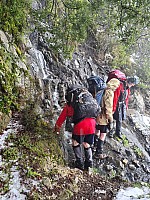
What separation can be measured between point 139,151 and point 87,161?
3.76 m

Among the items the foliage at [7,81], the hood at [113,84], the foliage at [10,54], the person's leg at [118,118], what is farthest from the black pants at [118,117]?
the foliage at [7,81]

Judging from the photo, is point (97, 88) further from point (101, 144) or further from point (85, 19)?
point (85, 19)

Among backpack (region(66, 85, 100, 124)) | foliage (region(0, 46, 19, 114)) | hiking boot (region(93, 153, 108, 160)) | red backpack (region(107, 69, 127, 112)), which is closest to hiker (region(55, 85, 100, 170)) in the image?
backpack (region(66, 85, 100, 124))

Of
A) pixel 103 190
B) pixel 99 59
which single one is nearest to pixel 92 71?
pixel 99 59

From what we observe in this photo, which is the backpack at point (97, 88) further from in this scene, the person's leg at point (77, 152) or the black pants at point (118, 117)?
the black pants at point (118, 117)

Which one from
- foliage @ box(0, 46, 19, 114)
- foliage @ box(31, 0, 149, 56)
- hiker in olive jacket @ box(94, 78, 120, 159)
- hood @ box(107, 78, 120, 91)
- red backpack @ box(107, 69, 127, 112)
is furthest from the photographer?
red backpack @ box(107, 69, 127, 112)

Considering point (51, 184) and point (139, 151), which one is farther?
point (139, 151)

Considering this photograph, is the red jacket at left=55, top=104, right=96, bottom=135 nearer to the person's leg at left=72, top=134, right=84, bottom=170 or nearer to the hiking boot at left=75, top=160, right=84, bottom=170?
the person's leg at left=72, top=134, right=84, bottom=170

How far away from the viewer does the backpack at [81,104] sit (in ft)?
17.2

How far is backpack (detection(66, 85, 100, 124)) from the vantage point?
17.2 feet

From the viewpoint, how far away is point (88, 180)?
188 inches

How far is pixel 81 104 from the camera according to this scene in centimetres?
525

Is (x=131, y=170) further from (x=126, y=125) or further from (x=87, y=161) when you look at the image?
(x=126, y=125)

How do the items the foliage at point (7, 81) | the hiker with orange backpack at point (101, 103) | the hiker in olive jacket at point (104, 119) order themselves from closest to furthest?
the foliage at point (7, 81)
the hiker in olive jacket at point (104, 119)
the hiker with orange backpack at point (101, 103)
